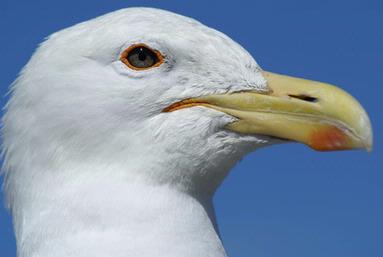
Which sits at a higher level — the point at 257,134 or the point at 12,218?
the point at 257,134

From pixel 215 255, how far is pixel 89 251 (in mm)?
868

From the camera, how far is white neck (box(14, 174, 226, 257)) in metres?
7.31

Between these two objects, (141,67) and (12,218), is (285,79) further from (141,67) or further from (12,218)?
(12,218)

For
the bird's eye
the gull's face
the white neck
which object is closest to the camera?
the white neck

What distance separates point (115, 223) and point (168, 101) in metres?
0.90

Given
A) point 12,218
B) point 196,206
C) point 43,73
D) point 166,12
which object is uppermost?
point 166,12

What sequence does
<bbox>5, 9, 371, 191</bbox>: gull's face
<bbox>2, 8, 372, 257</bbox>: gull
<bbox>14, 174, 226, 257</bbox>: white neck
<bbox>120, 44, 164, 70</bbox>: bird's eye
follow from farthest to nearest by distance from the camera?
<bbox>120, 44, 164, 70</bbox>: bird's eye, <bbox>5, 9, 371, 191</bbox>: gull's face, <bbox>2, 8, 372, 257</bbox>: gull, <bbox>14, 174, 226, 257</bbox>: white neck

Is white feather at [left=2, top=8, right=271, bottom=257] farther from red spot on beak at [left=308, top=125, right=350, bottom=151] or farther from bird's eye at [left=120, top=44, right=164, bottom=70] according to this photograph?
red spot on beak at [left=308, top=125, right=350, bottom=151]

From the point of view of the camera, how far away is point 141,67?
770cm

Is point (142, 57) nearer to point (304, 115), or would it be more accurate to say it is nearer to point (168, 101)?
point (168, 101)

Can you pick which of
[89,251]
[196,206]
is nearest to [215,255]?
[196,206]

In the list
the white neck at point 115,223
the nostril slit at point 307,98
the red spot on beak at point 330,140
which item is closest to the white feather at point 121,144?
Result: the white neck at point 115,223

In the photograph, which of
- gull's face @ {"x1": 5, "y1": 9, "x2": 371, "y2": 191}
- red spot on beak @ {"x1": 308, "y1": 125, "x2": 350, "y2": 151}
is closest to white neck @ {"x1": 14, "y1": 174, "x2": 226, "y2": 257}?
gull's face @ {"x1": 5, "y1": 9, "x2": 371, "y2": 191}

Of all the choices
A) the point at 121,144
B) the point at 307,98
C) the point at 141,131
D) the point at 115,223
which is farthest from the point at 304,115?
the point at 115,223
